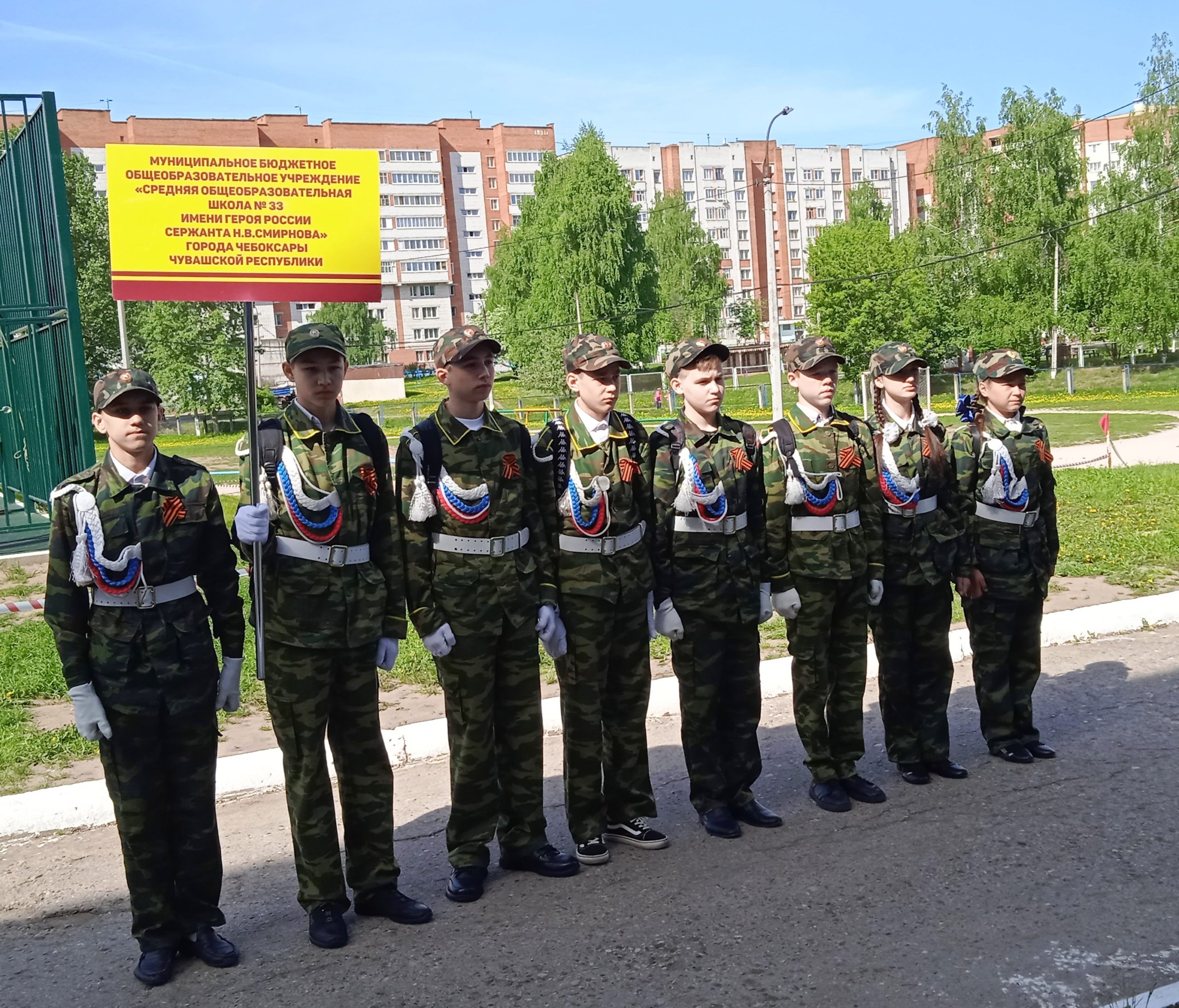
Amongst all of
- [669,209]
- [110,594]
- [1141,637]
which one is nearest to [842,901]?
[110,594]

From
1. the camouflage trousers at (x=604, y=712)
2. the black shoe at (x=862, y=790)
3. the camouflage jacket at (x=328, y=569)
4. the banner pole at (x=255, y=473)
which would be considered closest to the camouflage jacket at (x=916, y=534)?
the black shoe at (x=862, y=790)

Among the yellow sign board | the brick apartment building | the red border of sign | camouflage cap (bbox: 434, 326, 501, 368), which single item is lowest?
camouflage cap (bbox: 434, 326, 501, 368)

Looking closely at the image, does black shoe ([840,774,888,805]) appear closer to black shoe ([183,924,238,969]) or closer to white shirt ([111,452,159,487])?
black shoe ([183,924,238,969])

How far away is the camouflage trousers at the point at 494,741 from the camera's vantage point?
4.82 meters

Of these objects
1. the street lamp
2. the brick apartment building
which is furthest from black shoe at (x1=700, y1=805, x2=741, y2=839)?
the brick apartment building

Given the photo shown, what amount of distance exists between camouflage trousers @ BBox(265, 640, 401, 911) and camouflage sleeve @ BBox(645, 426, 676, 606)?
1413 mm

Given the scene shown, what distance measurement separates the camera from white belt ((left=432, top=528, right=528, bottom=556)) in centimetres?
479

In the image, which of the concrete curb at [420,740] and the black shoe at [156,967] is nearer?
the black shoe at [156,967]

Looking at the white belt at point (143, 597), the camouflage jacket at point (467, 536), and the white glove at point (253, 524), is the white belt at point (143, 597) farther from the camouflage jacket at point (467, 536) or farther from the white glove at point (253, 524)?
the camouflage jacket at point (467, 536)

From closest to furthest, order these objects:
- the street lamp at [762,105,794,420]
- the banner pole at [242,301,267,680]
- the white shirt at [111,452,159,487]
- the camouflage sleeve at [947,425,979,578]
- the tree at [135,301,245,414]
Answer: the white shirt at [111,452,159,487] → the banner pole at [242,301,267,680] → the camouflage sleeve at [947,425,979,578] → the street lamp at [762,105,794,420] → the tree at [135,301,245,414]

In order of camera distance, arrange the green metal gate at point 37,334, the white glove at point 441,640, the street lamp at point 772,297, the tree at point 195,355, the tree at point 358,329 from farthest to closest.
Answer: the tree at point 358,329
the tree at point 195,355
the street lamp at point 772,297
the green metal gate at point 37,334
the white glove at point 441,640

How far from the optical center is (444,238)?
10088cm

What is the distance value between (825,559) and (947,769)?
1.34m

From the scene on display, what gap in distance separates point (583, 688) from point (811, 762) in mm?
1339
